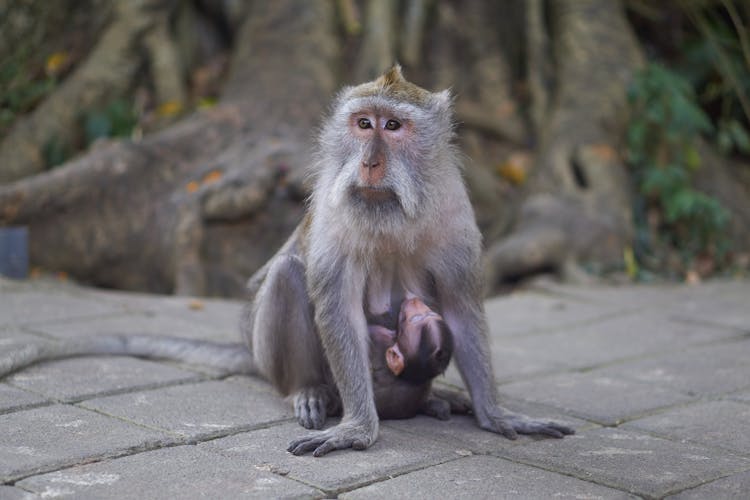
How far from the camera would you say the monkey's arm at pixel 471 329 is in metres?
4.26

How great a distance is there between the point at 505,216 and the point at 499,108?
1287 mm

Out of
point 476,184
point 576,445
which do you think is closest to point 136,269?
point 476,184

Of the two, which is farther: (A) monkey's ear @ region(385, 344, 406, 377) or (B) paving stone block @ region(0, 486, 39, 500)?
(A) monkey's ear @ region(385, 344, 406, 377)

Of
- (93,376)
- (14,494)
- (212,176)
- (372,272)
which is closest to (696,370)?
(372,272)

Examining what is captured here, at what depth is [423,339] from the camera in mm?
4023

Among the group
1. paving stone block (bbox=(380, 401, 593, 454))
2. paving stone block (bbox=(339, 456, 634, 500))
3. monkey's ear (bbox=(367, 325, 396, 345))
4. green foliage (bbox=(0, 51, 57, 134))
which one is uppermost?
green foliage (bbox=(0, 51, 57, 134))

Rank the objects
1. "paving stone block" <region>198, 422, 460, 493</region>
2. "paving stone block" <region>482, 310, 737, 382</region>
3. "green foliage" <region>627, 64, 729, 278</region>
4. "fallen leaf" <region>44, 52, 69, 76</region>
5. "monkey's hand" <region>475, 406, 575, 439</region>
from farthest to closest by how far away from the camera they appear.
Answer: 1. "fallen leaf" <region>44, 52, 69, 76</region>
2. "green foliage" <region>627, 64, 729, 278</region>
3. "paving stone block" <region>482, 310, 737, 382</region>
4. "monkey's hand" <region>475, 406, 575, 439</region>
5. "paving stone block" <region>198, 422, 460, 493</region>

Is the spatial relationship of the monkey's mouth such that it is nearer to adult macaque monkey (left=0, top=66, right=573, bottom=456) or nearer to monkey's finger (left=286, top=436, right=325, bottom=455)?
adult macaque monkey (left=0, top=66, right=573, bottom=456)

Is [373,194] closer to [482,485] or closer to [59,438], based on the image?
[482,485]

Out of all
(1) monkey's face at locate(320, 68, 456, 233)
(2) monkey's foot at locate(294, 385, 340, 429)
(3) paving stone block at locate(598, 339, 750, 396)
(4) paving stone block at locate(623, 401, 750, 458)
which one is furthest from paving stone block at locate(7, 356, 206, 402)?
(3) paving stone block at locate(598, 339, 750, 396)

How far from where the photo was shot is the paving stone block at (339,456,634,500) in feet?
10.7

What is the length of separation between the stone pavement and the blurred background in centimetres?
141

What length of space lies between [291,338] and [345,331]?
0.38 metres

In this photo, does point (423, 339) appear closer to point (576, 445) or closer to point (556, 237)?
point (576, 445)
